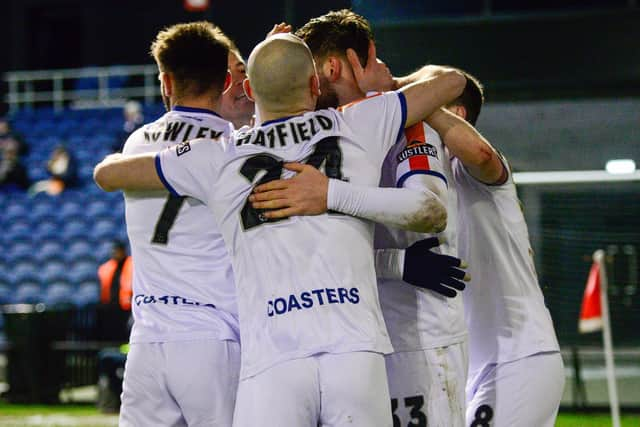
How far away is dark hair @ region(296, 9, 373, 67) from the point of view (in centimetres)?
379

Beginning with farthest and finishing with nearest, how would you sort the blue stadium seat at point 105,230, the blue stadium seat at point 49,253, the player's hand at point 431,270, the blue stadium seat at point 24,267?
1. the blue stadium seat at point 49,253
2. the blue stadium seat at point 24,267
3. the blue stadium seat at point 105,230
4. the player's hand at point 431,270

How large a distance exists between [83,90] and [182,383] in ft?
63.1

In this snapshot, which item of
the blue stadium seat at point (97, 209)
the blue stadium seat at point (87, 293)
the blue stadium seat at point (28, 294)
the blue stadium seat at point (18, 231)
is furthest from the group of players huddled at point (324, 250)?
the blue stadium seat at point (18, 231)

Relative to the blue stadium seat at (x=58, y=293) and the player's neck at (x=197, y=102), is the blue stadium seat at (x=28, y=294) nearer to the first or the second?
the blue stadium seat at (x=58, y=293)

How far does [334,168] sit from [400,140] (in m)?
0.39

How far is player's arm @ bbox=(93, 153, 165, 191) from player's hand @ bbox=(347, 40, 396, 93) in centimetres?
77

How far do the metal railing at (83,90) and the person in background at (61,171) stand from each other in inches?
73.7

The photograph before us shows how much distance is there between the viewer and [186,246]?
3871 millimetres

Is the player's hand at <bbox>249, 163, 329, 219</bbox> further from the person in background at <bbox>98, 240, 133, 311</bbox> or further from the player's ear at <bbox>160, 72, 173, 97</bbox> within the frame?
the person in background at <bbox>98, 240, 133, 311</bbox>

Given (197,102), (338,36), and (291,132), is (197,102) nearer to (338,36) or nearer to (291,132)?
(338,36)

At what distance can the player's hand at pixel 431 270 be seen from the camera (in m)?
3.55

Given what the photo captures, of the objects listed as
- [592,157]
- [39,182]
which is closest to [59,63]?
[39,182]

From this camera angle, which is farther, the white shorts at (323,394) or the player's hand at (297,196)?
the player's hand at (297,196)

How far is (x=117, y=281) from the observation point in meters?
14.3
